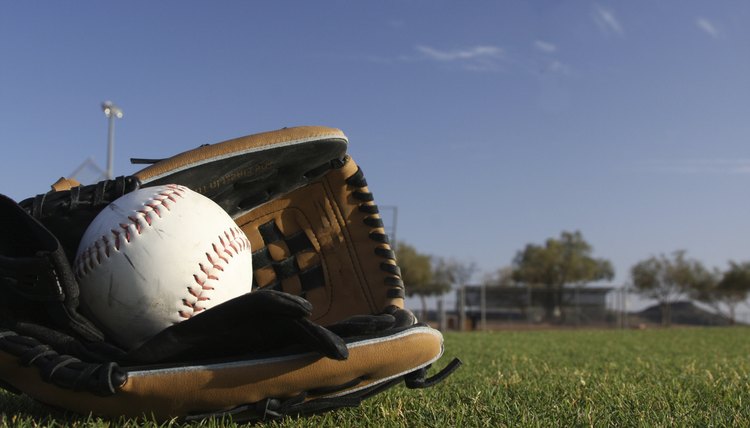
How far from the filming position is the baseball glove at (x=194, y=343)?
1.69 metres

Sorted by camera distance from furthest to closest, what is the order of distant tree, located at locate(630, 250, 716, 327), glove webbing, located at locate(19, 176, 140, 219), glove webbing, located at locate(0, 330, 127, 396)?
distant tree, located at locate(630, 250, 716, 327), glove webbing, located at locate(19, 176, 140, 219), glove webbing, located at locate(0, 330, 127, 396)

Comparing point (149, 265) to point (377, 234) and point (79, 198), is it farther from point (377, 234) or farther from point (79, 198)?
point (377, 234)

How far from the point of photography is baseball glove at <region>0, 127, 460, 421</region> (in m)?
1.69

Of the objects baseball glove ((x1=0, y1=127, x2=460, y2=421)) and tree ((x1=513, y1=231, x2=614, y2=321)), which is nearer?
baseball glove ((x1=0, y1=127, x2=460, y2=421))

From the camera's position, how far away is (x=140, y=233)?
194 cm

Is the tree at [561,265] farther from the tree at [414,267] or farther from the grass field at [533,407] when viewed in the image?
the grass field at [533,407]

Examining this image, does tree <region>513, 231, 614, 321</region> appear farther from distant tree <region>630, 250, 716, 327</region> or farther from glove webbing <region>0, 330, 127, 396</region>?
glove webbing <region>0, 330, 127, 396</region>

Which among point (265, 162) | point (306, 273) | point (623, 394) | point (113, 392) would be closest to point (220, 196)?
point (265, 162)

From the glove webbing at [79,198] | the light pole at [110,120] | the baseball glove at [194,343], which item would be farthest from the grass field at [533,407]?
the light pole at [110,120]

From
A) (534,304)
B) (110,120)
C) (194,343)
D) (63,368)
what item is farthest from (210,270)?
(534,304)

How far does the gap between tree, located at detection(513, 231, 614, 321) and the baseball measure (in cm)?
4620

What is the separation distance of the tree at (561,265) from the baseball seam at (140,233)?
46179mm

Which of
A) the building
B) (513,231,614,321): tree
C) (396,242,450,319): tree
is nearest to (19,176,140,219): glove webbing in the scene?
the building

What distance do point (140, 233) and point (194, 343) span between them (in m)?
0.39
